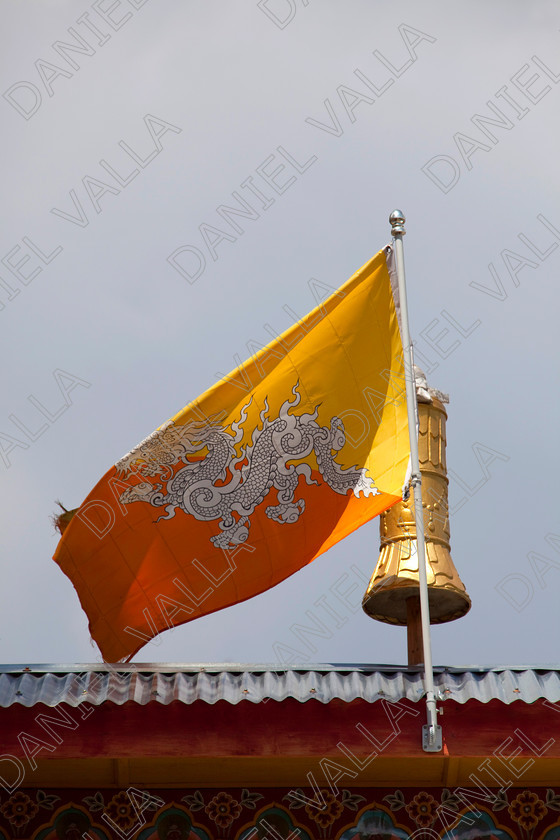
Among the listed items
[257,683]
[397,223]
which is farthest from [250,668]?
[397,223]

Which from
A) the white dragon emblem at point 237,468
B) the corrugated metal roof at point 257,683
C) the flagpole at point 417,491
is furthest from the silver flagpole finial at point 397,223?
the corrugated metal roof at point 257,683

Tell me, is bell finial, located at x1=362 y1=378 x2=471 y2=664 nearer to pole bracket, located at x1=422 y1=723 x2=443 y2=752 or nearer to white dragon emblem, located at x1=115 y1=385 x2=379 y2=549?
white dragon emblem, located at x1=115 y1=385 x2=379 y2=549

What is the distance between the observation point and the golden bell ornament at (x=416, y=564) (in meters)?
7.94

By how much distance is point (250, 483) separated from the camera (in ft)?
25.5

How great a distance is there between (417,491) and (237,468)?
4.06ft

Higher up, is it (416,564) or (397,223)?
(397,223)

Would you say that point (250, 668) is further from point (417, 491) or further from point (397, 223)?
point (397, 223)

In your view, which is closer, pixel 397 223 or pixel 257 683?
pixel 257 683

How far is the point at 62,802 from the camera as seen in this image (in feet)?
22.2

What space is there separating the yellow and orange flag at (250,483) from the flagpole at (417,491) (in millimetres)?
159

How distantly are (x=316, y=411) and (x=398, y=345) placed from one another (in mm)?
755

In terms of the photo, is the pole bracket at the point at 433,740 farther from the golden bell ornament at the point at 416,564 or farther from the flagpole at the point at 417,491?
the golden bell ornament at the point at 416,564

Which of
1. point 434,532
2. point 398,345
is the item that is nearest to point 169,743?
point 434,532

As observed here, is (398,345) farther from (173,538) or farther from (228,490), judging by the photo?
(173,538)
